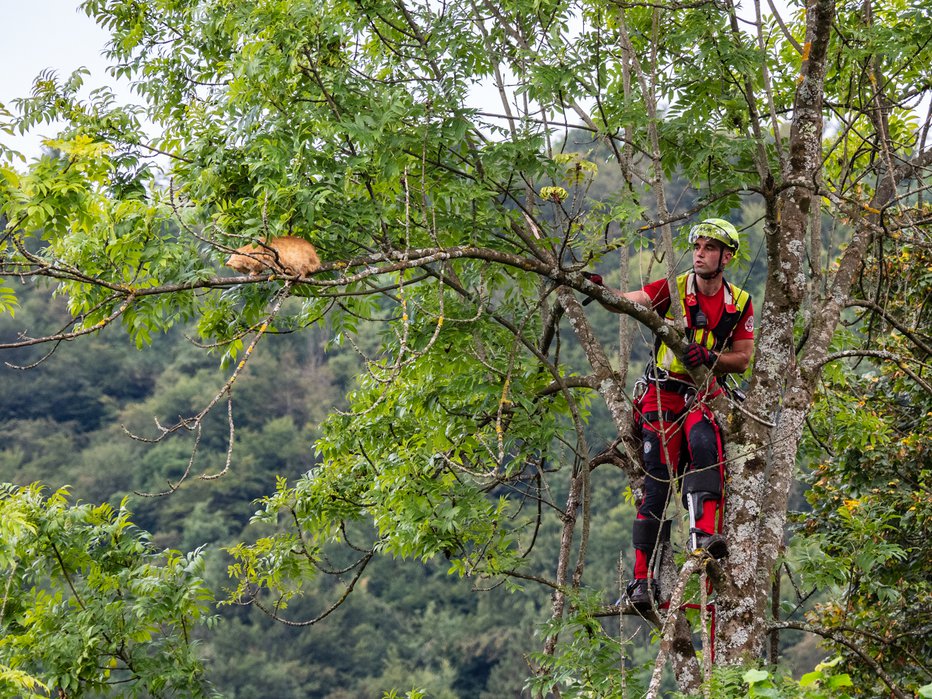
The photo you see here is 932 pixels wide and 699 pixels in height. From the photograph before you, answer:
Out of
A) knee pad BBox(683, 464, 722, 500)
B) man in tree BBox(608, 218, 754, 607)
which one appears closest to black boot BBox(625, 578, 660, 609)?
man in tree BBox(608, 218, 754, 607)

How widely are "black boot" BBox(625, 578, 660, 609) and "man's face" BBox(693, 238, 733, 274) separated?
1.38 m

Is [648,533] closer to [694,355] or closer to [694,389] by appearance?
[694,389]

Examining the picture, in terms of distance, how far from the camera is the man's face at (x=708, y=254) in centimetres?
480

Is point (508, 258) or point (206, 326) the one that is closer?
point (508, 258)

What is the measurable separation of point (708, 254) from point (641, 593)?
1493 millimetres

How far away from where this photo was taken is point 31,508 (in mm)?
5832

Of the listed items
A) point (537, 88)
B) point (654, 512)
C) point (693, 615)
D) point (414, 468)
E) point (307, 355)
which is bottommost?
point (693, 615)

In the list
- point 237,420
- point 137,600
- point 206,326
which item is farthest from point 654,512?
point 237,420

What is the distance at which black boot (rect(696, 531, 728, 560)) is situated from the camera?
4410 mm

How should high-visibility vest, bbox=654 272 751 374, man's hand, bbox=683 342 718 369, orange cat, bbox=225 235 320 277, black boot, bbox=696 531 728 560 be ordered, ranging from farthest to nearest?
high-visibility vest, bbox=654 272 751 374, man's hand, bbox=683 342 718 369, black boot, bbox=696 531 728 560, orange cat, bbox=225 235 320 277

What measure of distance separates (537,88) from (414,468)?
83.0 inches

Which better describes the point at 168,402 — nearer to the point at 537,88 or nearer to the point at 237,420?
the point at 237,420

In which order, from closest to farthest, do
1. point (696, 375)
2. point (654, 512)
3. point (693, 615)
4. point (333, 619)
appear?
point (696, 375)
point (654, 512)
point (693, 615)
point (333, 619)

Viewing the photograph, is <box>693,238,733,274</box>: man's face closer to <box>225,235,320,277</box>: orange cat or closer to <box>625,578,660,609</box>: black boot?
<box>625,578,660,609</box>: black boot
